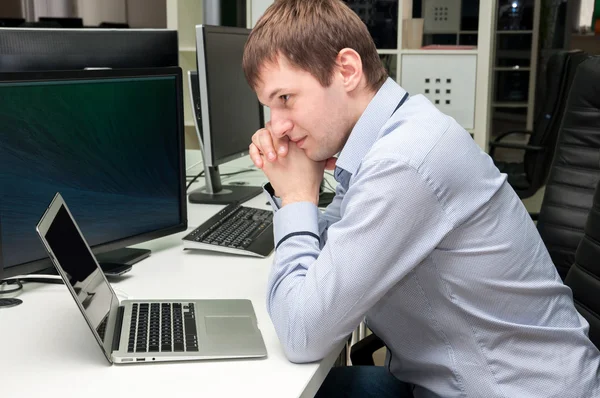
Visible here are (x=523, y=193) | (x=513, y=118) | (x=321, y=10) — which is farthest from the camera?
(x=513, y=118)

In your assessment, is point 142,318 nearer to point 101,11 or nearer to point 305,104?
point 305,104

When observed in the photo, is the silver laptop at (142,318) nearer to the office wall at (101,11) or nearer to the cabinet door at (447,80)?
the cabinet door at (447,80)

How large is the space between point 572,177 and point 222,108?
980 millimetres

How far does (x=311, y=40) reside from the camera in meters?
1.13

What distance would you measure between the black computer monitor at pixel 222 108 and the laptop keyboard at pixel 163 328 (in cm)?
80

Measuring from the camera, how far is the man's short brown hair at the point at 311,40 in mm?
1134

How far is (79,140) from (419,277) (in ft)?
2.42

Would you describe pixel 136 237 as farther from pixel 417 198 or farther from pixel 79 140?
pixel 417 198

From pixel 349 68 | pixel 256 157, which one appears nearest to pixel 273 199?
pixel 256 157

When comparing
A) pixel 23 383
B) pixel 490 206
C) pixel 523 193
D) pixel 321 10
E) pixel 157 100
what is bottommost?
pixel 523 193

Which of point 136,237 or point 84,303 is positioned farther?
point 136,237

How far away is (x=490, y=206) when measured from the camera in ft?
3.52

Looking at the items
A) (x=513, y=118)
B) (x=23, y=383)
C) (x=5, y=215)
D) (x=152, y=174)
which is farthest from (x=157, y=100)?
(x=513, y=118)

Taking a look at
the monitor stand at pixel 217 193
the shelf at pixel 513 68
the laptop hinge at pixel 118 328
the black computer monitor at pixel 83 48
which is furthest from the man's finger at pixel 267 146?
the shelf at pixel 513 68
